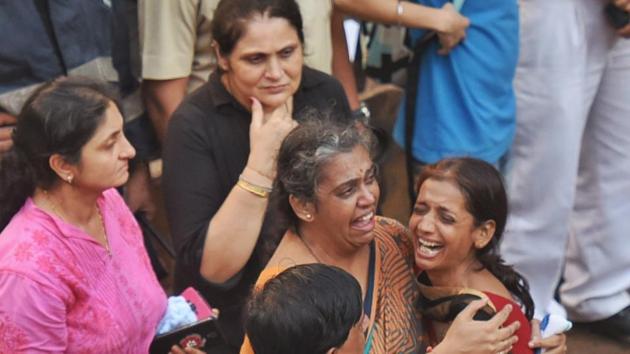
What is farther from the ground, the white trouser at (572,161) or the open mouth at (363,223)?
the open mouth at (363,223)

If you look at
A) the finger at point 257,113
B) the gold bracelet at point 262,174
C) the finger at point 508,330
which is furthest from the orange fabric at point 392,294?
the finger at point 257,113

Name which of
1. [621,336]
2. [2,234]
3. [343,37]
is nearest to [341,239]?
[2,234]

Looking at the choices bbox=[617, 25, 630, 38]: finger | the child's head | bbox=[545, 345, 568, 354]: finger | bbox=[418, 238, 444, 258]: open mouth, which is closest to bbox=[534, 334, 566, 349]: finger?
bbox=[545, 345, 568, 354]: finger

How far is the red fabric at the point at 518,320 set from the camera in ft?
8.16

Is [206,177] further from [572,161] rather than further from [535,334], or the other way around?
[572,161]

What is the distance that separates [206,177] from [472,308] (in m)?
0.90

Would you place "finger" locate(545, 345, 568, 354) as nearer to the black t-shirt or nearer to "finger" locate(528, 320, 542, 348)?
"finger" locate(528, 320, 542, 348)

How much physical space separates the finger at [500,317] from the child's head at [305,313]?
0.49 metres

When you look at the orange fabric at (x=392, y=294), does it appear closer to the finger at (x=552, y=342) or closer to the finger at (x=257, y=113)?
the finger at (x=552, y=342)

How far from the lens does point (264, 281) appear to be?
226 centimetres

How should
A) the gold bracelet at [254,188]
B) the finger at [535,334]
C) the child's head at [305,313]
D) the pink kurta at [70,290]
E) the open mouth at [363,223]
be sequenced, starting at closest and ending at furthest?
the child's head at [305,313]
the pink kurta at [70,290]
the open mouth at [363,223]
the finger at [535,334]
the gold bracelet at [254,188]

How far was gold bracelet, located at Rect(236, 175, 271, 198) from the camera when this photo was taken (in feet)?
8.90

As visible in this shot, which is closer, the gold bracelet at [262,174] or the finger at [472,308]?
the finger at [472,308]

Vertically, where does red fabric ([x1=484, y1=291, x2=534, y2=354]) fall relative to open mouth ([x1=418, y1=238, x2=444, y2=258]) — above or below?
below
